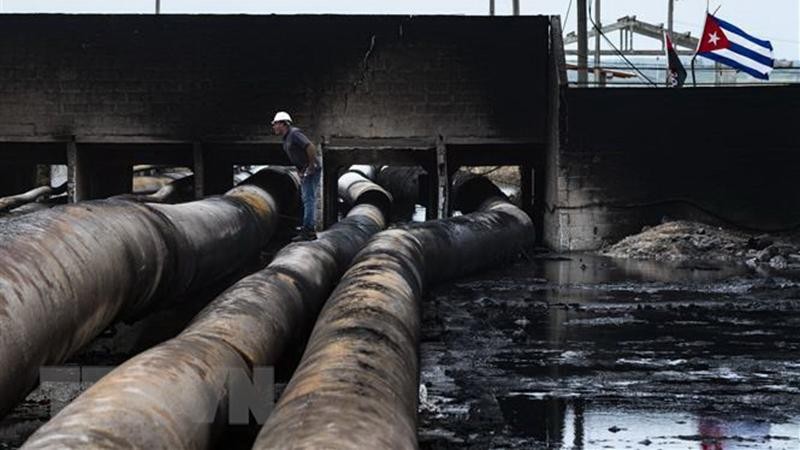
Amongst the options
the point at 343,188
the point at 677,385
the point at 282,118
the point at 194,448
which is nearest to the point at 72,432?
the point at 194,448

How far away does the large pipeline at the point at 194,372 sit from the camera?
5035 millimetres

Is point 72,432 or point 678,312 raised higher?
point 72,432

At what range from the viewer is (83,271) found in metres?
7.86

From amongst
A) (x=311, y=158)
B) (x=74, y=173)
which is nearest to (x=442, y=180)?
(x=311, y=158)

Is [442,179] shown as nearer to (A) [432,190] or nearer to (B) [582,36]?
(A) [432,190]

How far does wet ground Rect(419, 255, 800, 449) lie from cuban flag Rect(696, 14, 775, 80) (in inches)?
287

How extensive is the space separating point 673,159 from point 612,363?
10.0 metres

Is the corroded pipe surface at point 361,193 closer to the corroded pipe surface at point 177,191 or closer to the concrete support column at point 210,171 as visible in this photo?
the concrete support column at point 210,171

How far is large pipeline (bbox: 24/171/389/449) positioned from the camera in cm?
504

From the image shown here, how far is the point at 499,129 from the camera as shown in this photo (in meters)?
19.9

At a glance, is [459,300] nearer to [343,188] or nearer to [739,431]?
[739,431]

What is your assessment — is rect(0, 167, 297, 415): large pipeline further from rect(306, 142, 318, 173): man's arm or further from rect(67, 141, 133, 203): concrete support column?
rect(67, 141, 133, 203): concrete support column

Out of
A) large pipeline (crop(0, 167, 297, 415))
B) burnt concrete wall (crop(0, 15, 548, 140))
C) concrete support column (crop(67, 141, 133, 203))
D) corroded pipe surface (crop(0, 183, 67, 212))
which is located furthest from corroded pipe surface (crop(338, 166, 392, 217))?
large pipeline (crop(0, 167, 297, 415))

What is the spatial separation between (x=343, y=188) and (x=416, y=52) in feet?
20.1
